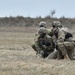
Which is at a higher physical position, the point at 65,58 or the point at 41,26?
the point at 41,26

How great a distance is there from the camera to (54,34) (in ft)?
57.5

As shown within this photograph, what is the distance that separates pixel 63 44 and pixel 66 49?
350mm

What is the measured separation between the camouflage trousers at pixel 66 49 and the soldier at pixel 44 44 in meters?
0.92

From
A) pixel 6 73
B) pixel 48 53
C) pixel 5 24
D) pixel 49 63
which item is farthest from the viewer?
pixel 5 24

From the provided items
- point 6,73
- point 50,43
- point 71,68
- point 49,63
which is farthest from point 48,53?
point 6,73

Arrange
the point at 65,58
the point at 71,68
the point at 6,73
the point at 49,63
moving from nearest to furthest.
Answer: the point at 6,73 < the point at 71,68 < the point at 49,63 < the point at 65,58

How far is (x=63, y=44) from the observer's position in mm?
16812

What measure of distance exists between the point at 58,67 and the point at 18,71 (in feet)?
4.66

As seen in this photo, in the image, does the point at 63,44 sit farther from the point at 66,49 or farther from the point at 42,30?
the point at 42,30

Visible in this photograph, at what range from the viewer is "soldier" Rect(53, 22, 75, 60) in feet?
55.2

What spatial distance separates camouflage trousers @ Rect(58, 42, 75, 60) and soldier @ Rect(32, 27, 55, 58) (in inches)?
36.4

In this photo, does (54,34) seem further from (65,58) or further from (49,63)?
(49,63)

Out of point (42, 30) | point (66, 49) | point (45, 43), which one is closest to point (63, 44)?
point (66, 49)

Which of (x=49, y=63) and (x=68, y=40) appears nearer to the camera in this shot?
(x=49, y=63)
